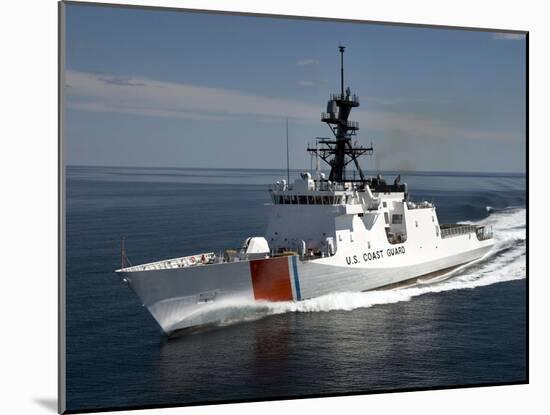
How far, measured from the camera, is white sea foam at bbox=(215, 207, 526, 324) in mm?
13711

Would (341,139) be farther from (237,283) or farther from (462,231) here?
(462,231)

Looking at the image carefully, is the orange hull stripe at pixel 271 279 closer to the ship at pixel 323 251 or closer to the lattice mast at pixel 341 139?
the ship at pixel 323 251

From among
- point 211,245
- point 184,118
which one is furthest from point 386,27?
point 211,245

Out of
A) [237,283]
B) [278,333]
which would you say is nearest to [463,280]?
[278,333]

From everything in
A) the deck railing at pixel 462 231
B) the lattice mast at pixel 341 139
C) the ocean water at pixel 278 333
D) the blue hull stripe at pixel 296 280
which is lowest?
the ocean water at pixel 278 333

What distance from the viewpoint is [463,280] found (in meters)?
17.4

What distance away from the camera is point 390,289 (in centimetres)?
1568

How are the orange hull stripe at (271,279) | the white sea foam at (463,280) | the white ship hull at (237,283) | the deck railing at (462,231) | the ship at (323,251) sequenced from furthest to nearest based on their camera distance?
the deck railing at (462,231) → the white sea foam at (463,280) → the orange hull stripe at (271,279) → the ship at (323,251) → the white ship hull at (237,283)

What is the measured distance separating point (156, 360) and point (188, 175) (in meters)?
7.66

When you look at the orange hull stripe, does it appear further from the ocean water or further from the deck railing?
the deck railing

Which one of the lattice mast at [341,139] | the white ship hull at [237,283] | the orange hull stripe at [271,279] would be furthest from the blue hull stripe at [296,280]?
the lattice mast at [341,139]

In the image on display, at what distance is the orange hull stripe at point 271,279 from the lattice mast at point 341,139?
2.45 meters

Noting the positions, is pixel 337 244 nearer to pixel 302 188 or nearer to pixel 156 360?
pixel 302 188

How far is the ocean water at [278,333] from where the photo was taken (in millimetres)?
10672
